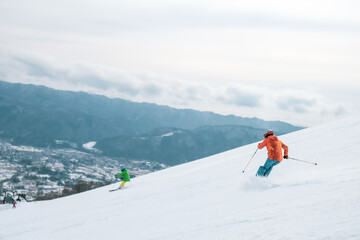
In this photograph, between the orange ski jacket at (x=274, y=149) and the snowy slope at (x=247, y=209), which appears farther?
the orange ski jacket at (x=274, y=149)

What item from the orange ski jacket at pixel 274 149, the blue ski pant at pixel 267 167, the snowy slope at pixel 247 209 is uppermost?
the orange ski jacket at pixel 274 149

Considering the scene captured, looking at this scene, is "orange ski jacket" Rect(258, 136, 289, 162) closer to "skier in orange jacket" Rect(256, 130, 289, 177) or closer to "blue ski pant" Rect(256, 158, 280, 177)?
"skier in orange jacket" Rect(256, 130, 289, 177)

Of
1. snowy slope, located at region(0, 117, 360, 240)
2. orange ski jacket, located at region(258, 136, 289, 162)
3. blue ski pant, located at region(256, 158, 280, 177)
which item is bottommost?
snowy slope, located at region(0, 117, 360, 240)

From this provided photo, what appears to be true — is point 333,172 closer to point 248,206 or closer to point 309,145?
point 248,206

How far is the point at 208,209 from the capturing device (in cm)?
1090

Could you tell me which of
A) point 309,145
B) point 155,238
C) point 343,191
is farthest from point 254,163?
point 155,238

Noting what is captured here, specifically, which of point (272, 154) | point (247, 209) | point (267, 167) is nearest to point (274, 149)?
point (272, 154)

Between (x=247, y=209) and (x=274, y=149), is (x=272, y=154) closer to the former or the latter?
(x=274, y=149)

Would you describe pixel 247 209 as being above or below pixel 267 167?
below

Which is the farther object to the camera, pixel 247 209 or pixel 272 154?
pixel 272 154

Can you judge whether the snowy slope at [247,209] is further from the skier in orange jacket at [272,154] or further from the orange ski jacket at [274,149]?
the orange ski jacket at [274,149]

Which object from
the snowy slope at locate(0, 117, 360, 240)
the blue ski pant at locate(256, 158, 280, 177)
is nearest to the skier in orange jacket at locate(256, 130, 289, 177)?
the blue ski pant at locate(256, 158, 280, 177)

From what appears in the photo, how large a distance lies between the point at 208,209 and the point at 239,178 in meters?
5.08

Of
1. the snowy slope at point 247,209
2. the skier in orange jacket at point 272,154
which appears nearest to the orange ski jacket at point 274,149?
the skier in orange jacket at point 272,154
